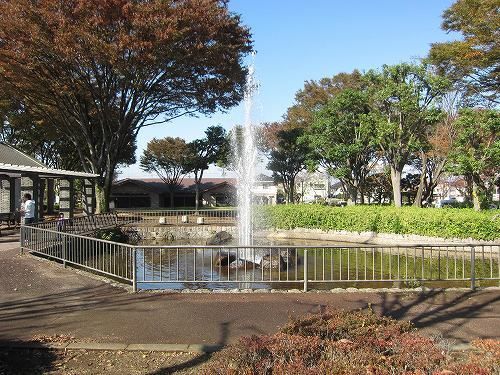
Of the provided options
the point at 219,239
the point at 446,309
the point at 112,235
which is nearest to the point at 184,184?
the point at 112,235

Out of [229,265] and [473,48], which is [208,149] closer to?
[473,48]

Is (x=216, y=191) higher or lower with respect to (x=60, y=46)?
lower

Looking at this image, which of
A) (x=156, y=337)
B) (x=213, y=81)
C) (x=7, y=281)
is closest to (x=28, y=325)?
(x=156, y=337)

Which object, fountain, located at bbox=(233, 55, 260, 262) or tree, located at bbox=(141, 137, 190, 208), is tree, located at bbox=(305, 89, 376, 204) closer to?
fountain, located at bbox=(233, 55, 260, 262)

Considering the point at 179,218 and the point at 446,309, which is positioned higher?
the point at 179,218

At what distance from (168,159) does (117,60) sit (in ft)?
115

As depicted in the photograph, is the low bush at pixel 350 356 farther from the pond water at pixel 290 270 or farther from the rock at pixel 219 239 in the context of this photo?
the rock at pixel 219 239

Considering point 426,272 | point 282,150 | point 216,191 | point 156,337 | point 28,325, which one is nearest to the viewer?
point 156,337

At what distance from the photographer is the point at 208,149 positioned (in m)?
52.3

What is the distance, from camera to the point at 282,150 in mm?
42094

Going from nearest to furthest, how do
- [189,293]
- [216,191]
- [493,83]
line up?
1. [189,293]
2. [493,83]
3. [216,191]

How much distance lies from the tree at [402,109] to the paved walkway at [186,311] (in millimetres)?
18774

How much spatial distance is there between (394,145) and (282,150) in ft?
54.7

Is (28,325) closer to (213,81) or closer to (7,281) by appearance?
(7,281)
